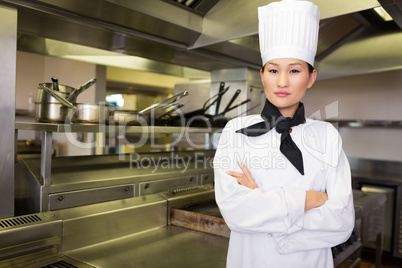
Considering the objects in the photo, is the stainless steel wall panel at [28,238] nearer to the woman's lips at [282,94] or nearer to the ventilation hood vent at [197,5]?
the woman's lips at [282,94]

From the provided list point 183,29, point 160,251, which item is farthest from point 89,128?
point 183,29

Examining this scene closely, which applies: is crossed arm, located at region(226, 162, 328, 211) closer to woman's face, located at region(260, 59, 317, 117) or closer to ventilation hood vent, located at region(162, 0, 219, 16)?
woman's face, located at region(260, 59, 317, 117)

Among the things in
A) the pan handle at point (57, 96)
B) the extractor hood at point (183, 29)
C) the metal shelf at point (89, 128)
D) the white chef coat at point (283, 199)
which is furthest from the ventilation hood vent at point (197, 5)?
the white chef coat at point (283, 199)

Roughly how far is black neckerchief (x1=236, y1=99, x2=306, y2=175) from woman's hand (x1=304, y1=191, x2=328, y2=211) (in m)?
0.07

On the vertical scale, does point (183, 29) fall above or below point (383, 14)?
below

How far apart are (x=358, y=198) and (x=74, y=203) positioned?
5.60 ft

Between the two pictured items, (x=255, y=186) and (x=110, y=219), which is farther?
(x=110, y=219)

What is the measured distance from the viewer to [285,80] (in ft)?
3.21

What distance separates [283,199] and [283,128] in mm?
219

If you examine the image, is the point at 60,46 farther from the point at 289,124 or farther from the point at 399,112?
the point at 399,112

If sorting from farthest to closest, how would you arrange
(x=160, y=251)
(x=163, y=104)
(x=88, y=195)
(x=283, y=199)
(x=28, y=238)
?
(x=163, y=104), (x=88, y=195), (x=160, y=251), (x=28, y=238), (x=283, y=199)

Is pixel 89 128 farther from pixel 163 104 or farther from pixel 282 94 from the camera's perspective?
pixel 282 94

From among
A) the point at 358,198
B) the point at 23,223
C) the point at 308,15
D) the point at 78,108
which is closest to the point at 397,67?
the point at 358,198

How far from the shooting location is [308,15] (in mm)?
1011
